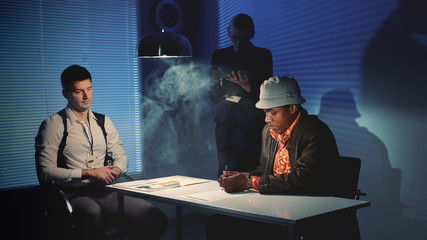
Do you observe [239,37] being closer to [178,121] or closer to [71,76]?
[71,76]

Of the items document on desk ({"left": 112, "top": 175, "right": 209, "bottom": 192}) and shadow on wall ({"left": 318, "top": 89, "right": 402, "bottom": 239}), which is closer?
document on desk ({"left": 112, "top": 175, "right": 209, "bottom": 192})

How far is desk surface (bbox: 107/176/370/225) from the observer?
2043 millimetres

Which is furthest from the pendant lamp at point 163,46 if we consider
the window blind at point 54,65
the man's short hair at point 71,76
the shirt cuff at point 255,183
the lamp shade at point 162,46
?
the window blind at point 54,65

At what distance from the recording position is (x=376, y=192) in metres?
3.62

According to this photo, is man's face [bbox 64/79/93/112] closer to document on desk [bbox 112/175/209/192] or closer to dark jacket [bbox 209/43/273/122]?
document on desk [bbox 112/175/209/192]

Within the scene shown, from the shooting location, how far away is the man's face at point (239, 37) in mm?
3830

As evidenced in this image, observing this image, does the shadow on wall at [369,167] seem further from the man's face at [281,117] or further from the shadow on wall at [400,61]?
the man's face at [281,117]

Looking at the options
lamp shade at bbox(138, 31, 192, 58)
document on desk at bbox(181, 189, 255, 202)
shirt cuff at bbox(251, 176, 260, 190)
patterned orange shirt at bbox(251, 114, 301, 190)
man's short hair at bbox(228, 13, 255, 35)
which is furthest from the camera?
man's short hair at bbox(228, 13, 255, 35)

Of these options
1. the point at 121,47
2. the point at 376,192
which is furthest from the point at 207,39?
the point at 376,192

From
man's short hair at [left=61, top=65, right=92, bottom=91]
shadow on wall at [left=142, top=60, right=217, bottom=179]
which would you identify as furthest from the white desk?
shadow on wall at [left=142, top=60, right=217, bottom=179]

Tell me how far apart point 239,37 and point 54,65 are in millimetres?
1881

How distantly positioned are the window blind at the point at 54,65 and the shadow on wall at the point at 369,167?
7.46 feet

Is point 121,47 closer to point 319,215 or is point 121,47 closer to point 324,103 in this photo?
point 324,103

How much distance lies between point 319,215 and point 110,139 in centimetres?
195
